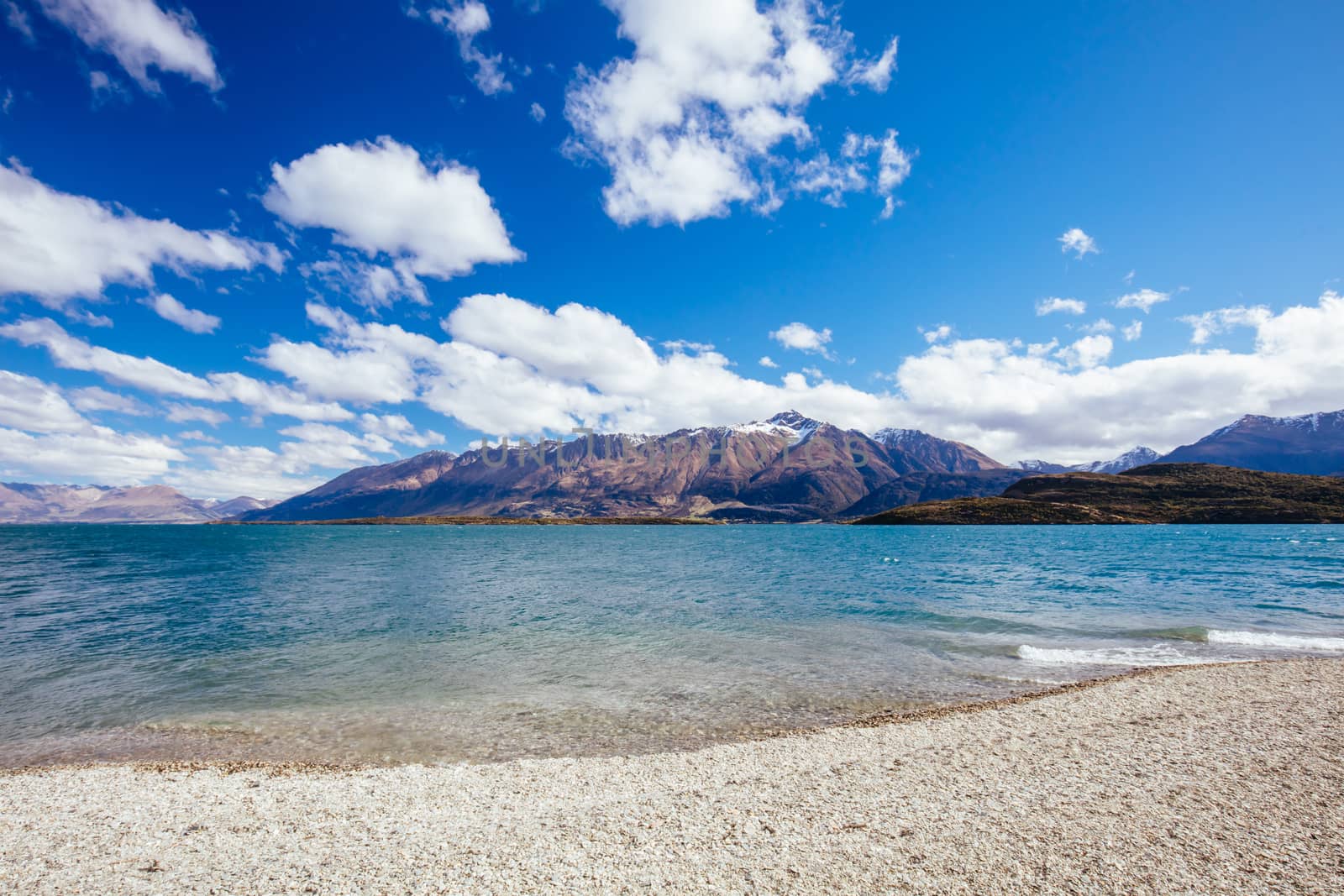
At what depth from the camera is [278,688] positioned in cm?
2186

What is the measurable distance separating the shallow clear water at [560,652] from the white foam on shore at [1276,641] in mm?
164

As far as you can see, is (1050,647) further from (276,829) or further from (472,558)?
(472,558)

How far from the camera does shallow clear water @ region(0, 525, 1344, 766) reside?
17297 millimetres

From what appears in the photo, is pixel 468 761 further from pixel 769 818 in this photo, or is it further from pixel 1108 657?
pixel 1108 657

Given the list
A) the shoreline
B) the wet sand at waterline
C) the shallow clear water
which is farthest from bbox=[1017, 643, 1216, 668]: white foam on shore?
the wet sand at waterline

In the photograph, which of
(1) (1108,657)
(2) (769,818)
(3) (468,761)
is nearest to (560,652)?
(3) (468,761)

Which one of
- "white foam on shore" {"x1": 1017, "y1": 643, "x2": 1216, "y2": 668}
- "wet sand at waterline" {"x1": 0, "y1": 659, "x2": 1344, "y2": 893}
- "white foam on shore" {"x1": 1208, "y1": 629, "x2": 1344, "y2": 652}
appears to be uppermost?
"wet sand at waterline" {"x1": 0, "y1": 659, "x2": 1344, "y2": 893}

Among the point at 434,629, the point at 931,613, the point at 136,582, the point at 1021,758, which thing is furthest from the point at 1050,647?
the point at 136,582

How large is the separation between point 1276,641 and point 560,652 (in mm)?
33179

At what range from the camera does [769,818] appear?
416 inches

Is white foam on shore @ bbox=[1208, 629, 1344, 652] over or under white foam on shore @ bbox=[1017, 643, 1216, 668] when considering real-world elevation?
under

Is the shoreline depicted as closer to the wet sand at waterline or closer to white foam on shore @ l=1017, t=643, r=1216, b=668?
the wet sand at waterline

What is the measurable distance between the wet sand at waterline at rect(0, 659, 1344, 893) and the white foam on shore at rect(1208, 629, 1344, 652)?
14001 millimetres

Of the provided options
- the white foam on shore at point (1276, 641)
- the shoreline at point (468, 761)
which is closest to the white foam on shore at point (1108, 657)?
the white foam on shore at point (1276, 641)
